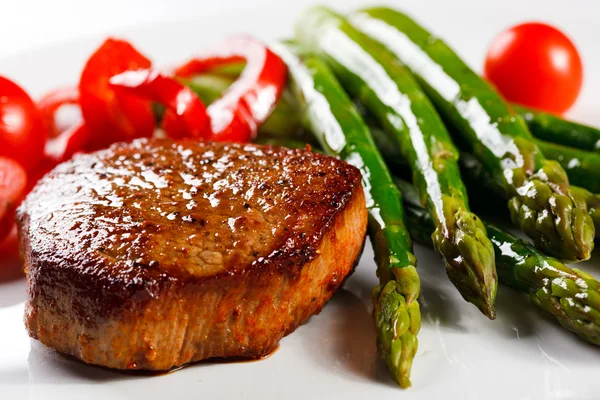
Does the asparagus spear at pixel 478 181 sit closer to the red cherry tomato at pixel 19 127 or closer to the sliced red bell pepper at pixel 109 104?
the sliced red bell pepper at pixel 109 104

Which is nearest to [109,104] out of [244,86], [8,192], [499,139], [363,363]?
[244,86]

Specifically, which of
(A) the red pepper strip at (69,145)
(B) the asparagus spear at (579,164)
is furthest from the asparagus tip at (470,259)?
(A) the red pepper strip at (69,145)

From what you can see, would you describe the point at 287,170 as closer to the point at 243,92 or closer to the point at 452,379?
the point at 452,379

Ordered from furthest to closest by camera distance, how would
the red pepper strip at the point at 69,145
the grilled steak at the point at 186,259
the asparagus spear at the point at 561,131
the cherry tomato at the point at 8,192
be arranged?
the red pepper strip at the point at 69,145, the asparagus spear at the point at 561,131, the cherry tomato at the point at 8,192, the grilled steak at the point at 186,259

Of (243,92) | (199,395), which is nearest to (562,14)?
(243,92)

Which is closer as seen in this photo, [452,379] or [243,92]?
[452,379]

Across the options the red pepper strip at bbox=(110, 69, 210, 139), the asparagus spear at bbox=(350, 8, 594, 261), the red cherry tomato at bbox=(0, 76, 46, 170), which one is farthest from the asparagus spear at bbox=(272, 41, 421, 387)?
the red cherry tomato at bbox=(0, 76, 46, 170)

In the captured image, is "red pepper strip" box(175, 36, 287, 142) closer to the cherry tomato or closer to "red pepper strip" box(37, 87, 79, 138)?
"red pepper strip" box(37, 87, 79, 138)
